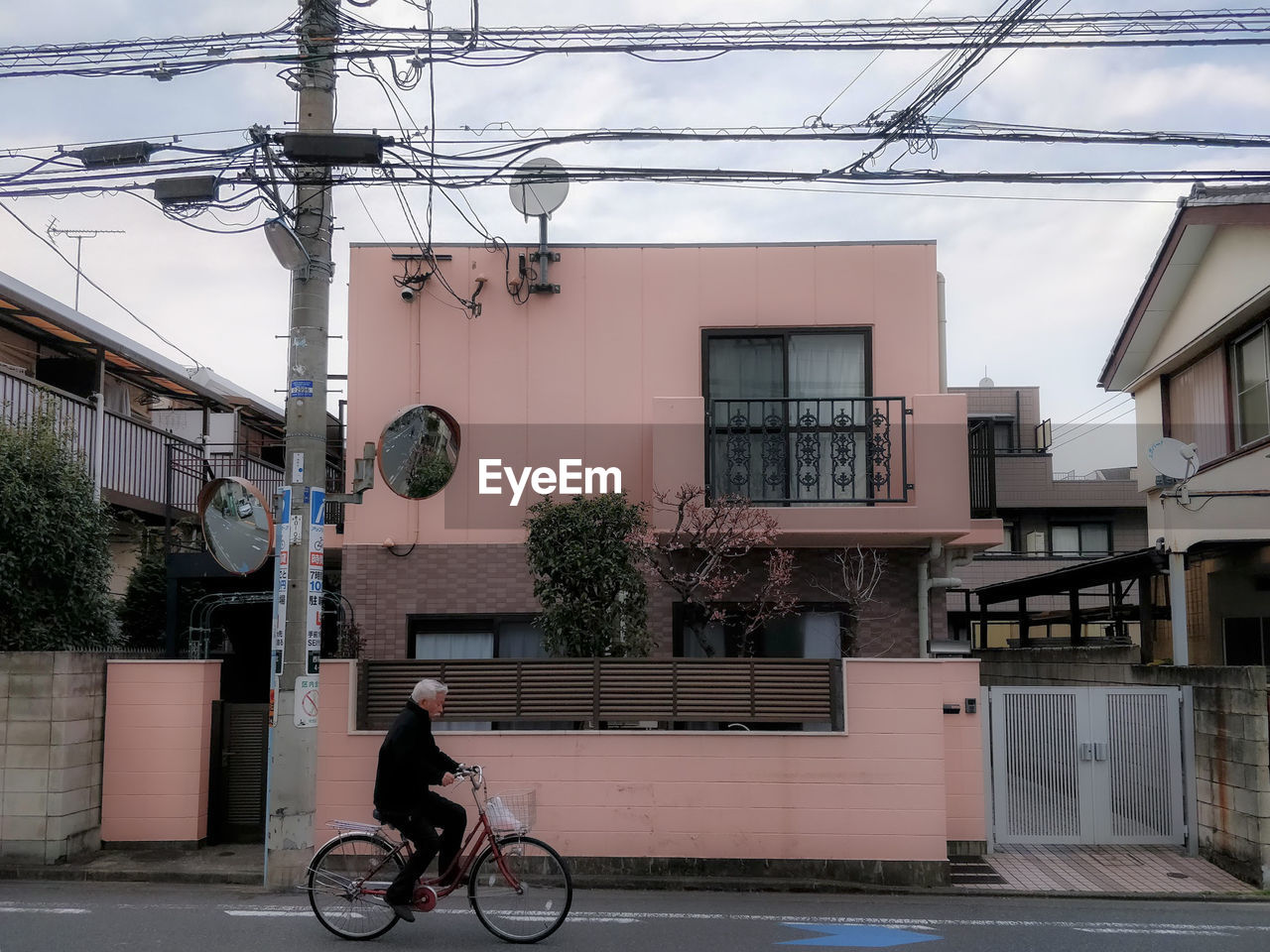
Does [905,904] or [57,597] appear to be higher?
[57,597]

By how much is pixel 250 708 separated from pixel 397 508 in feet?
9.44

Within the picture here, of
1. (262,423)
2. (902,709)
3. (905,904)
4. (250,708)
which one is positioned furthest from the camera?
(262,423)

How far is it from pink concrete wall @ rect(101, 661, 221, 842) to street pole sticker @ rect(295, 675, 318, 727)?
1.71 meters

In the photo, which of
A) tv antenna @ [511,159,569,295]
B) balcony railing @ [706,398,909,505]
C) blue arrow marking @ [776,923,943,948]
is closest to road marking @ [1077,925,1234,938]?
blue arrow marking @ [776,923,943,948]

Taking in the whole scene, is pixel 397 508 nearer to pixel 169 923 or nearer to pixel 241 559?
pixel 241 559

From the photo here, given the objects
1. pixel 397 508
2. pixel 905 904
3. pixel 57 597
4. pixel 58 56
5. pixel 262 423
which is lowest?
pixel 905 904

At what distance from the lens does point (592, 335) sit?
1304cm

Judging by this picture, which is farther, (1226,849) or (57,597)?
(57,597)

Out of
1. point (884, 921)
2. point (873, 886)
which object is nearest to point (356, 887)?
point (884, 921)

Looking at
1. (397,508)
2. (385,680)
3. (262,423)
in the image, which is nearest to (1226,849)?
(385,680)

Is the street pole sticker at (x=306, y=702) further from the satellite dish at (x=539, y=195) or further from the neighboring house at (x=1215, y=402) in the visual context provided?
the neighboring house at (x=1215, y=402)

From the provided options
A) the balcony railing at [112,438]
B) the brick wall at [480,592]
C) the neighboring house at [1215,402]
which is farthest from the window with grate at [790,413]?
the balcony railing at [112,438]

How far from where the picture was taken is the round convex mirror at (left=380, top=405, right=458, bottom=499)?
11.6m

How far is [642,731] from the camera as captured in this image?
1003 centimetres
